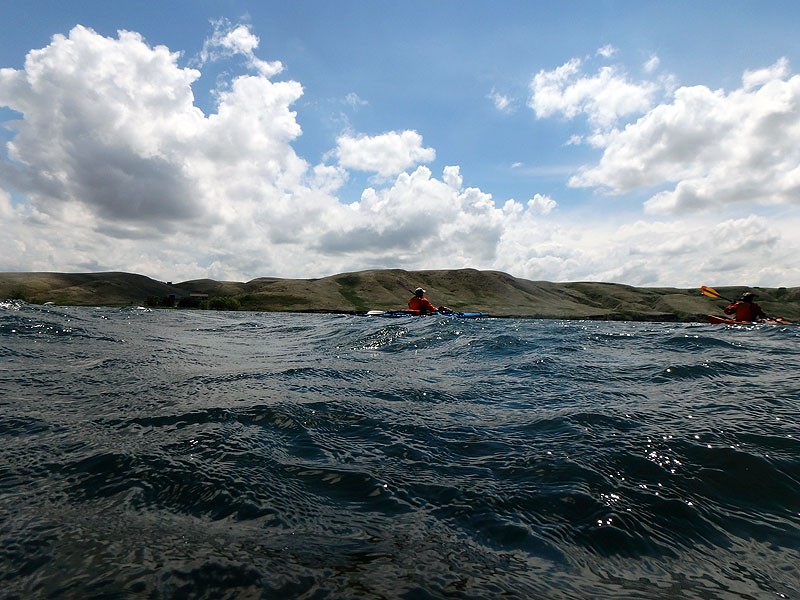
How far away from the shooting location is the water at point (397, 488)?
3.83 metres

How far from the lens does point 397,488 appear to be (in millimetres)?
5465

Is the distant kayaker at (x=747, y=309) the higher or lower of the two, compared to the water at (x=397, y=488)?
higher

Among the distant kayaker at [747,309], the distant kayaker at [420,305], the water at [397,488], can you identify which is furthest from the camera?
the distant kayaker at [420,305]

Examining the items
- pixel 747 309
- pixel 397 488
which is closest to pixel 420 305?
pixel 747 309

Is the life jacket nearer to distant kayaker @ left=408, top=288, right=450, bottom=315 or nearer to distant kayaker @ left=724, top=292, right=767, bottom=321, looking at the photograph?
distant kayaker @ left=724, top=292, right=767, bottom=321

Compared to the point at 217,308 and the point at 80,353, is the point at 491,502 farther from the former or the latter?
the point at 217,308

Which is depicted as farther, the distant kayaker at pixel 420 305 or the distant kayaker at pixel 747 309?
the distant kayaker at pixel 420 305

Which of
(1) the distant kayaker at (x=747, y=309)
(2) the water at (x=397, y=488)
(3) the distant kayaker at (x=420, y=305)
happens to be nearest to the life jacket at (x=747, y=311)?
(1) the distant kayaker at (x=747, y=309)

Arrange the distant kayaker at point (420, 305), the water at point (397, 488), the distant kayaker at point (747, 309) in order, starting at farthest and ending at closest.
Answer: the distant kayaker at point (420, 305), the distant kayaker at point (747, 309), the water at point (397, 488)

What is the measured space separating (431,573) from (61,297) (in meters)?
235

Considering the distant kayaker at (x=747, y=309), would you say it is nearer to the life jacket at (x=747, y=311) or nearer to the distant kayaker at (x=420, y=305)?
the life jacket at (x=747, y=311)

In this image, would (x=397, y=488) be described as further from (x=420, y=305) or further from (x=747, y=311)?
(x=747, y=311)

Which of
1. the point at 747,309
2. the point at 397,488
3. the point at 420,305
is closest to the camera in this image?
the point at 397,488

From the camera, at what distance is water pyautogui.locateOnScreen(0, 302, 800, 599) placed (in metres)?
3.83
